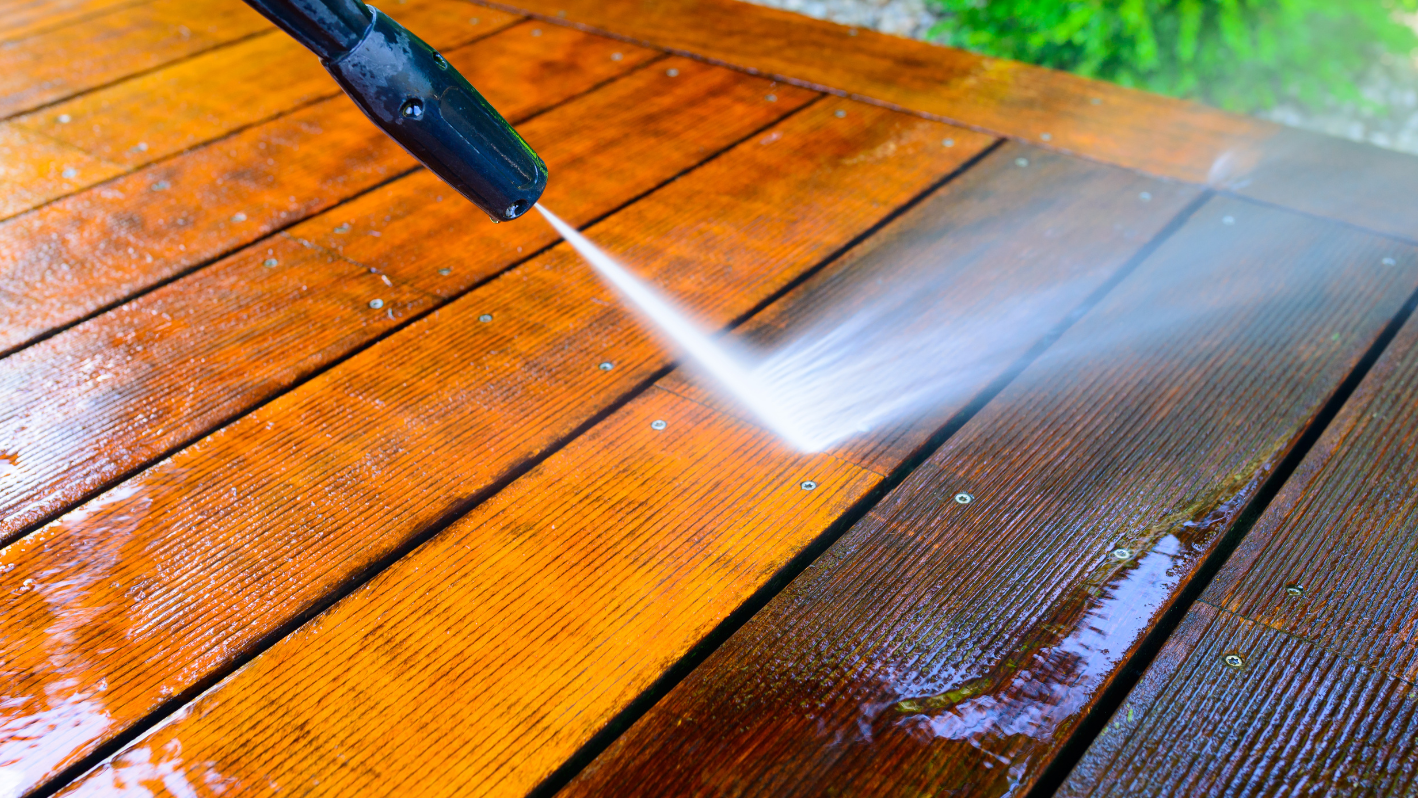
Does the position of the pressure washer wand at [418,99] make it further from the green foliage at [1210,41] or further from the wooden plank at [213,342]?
the green foliage at [1210,41]

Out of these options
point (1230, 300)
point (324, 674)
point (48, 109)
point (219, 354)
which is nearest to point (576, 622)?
point (324, 674)

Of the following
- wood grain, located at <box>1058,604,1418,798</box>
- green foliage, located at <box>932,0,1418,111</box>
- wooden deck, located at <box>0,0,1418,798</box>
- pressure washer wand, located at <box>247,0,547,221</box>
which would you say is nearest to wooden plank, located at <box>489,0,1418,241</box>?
wooden deck, located at <box>0,0,1418,798</box>

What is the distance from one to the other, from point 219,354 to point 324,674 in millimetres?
556

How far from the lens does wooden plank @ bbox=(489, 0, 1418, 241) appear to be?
150 centimetres

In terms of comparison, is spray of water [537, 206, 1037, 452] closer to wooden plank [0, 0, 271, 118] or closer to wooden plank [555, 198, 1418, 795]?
wooden plank [555, 198, 1418, 795]

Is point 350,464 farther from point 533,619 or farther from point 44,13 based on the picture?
point 44,13

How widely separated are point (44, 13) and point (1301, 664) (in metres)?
2.73

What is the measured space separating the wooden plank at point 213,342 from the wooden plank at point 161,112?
437 mm

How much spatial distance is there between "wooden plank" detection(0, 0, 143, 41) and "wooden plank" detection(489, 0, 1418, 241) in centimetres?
96

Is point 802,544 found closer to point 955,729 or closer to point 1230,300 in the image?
point 955,729

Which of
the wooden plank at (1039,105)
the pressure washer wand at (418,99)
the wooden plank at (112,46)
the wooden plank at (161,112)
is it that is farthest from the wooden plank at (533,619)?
the wooden plank at (112,46)

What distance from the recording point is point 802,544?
0.98m

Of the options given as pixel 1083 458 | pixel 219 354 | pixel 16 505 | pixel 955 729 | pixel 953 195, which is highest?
pixel 219 354

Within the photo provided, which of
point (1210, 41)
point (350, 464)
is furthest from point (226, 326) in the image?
point (1210, 41)
